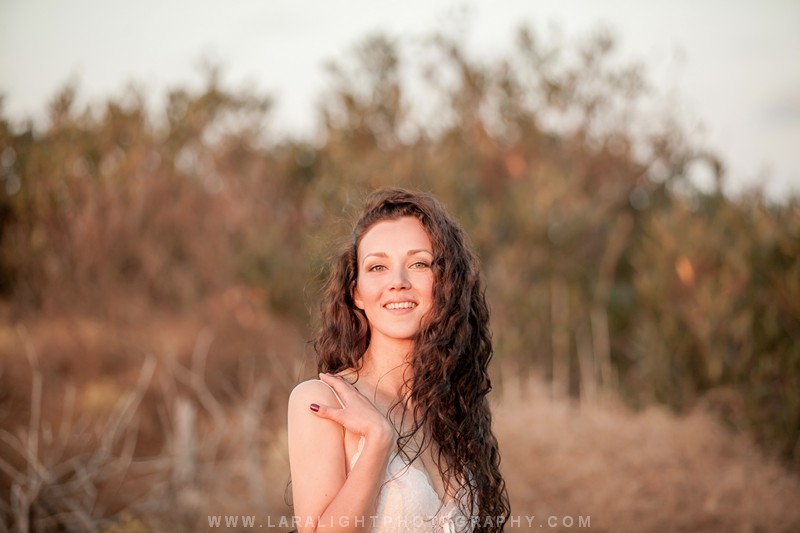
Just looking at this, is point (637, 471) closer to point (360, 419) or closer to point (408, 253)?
point (408, 253)

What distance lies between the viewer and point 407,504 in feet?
7.74

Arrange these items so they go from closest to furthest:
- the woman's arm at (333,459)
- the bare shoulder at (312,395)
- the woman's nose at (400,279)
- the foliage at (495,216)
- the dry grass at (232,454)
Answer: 1. the woman's arm at (333,459)
2. the bare shoulder at (312,395)
3. the woman's nose at (400,279)
4. the dry grass at (232,454)
5. the foliage at (495,216)

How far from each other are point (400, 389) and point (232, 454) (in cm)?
529

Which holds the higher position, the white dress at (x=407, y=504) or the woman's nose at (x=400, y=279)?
the woman's nose at (x=400, y=279)

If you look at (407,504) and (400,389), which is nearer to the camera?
(407,504)

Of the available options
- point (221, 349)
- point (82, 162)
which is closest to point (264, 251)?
point (221, 349)

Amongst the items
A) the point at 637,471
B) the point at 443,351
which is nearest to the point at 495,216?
the point at 637,471

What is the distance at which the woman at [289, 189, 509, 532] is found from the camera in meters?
2.28

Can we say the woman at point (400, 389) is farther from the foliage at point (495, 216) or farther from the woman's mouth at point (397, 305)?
the foliage at point (495, 216)

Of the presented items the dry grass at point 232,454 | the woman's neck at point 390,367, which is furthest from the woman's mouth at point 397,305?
the dry grass at point 232,454

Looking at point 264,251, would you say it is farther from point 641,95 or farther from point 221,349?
point 641,95

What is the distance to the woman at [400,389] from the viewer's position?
228cm

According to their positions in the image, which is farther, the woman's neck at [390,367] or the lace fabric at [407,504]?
the woman's neck at [390,367]

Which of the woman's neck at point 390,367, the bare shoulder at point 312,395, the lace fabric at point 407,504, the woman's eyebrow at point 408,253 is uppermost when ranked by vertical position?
the woman's eyebrow at point 408,253
